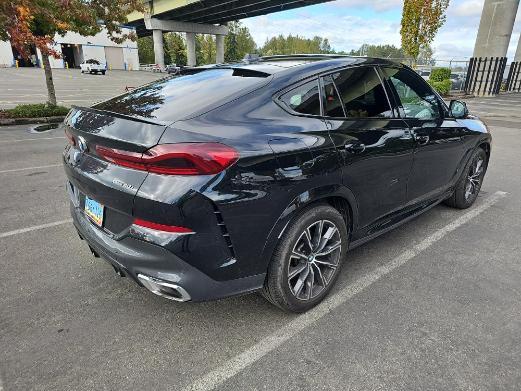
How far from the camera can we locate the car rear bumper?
203 cm

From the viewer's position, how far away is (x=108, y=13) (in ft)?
37.8

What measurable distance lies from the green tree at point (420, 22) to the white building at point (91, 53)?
145 ft

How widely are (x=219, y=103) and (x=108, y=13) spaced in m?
11.5

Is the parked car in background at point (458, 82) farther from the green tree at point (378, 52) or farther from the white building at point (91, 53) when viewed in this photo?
the white building at point (91, 53)

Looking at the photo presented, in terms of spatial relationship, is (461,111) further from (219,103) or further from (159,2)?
(159,2)

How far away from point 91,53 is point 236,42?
28.0 meters

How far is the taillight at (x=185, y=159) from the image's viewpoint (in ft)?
6.26

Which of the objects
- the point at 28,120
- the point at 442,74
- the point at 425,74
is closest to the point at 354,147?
the point at 28,120

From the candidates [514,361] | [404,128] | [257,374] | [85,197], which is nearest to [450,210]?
[404,128]

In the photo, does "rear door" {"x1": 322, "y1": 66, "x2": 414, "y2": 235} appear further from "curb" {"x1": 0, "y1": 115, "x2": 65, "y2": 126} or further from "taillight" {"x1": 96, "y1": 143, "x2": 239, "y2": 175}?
"curb" {"x1": 0, "y1": 115, "x2": 65, "y2": 126}

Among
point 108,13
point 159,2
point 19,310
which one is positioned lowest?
point 19,310

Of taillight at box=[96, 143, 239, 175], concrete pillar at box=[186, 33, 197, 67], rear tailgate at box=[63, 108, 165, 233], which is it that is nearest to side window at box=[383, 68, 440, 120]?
taillight at box=[96, 143, 239, 175]

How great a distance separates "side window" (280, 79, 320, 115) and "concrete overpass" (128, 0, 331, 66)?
3699 centimetres

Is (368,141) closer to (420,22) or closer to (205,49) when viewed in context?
(420,22)
